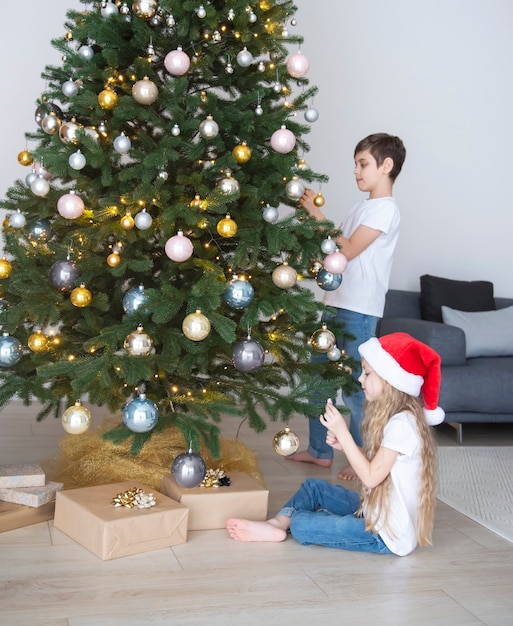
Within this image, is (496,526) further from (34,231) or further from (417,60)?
(417,60)

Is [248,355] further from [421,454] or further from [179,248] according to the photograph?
[421,454]

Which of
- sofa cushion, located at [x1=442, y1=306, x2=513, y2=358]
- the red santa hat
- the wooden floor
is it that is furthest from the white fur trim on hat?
sofa cushion, located at [x1=442, y1=306, x2=513, y2=358]

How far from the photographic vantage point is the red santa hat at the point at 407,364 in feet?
6.64

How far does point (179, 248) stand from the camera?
6.86ft

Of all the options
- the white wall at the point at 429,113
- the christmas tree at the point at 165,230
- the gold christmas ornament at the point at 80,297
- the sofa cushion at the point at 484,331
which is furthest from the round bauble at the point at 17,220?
the sofa cushion at the point at 484,331

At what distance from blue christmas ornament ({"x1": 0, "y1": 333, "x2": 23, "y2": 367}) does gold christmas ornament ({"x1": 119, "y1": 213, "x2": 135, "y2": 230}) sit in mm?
470

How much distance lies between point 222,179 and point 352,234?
0.75 m

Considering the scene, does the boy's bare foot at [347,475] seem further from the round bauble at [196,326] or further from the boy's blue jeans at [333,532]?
the round bauble at [196,326]

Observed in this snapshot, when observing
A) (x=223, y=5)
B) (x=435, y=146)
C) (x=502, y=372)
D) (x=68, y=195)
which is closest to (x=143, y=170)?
(x=68, y=195)

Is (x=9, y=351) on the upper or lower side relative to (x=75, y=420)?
upper

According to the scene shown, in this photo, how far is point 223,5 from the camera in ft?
7.65

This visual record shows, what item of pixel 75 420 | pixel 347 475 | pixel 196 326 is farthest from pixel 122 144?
pixel 347 475

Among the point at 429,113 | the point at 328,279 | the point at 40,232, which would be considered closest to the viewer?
the point at 40,232

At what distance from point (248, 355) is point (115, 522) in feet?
1.89
